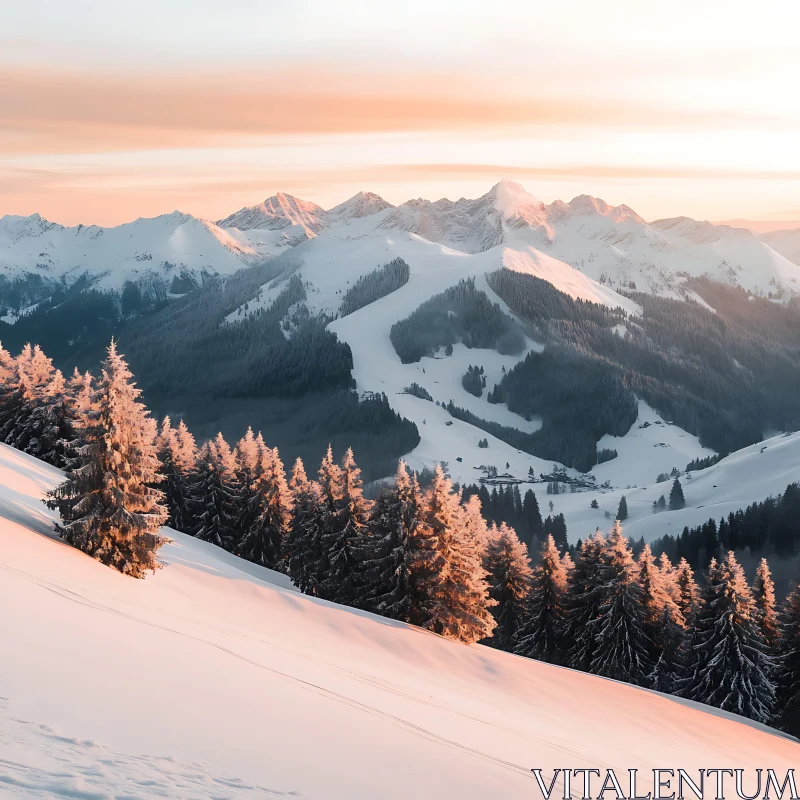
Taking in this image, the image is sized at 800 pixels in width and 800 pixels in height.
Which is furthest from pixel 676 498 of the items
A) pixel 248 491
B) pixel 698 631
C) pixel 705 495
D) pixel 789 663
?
pixel 248 491

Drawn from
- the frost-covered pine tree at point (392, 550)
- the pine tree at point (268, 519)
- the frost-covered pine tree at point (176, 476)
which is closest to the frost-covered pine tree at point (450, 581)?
the frost-covered pine tree at point (392, 550)

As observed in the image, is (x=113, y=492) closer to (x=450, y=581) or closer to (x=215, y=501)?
(x=450, y=581)

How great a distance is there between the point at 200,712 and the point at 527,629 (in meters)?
38.4

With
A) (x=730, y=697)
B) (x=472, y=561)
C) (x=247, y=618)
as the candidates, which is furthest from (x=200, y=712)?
(x=730, y=697)

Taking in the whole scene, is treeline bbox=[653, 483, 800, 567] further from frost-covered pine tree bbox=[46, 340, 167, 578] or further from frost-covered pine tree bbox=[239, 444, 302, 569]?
frost-covered pine tree bbox=[46, 340, 167, 578]

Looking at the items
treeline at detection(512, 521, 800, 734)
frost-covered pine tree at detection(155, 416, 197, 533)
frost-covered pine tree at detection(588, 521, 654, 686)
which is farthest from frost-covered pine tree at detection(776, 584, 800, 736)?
frost-covered pine tree at detection(155, 416, 197, 533)

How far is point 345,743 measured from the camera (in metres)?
14.3

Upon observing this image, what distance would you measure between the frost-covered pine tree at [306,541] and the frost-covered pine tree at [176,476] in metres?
10.8

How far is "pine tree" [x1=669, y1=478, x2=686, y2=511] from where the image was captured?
153625 millimetres

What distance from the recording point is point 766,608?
4641 cm

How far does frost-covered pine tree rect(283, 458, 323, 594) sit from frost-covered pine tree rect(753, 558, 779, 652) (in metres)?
26.6

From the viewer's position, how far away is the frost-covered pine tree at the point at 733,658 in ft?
137

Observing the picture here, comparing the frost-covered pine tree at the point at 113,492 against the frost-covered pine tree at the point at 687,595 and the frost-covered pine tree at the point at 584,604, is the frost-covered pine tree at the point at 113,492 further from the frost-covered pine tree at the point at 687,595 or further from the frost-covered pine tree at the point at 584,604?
the frost-covered pine tree at the point at 687,595

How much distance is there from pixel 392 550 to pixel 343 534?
7605 mm
